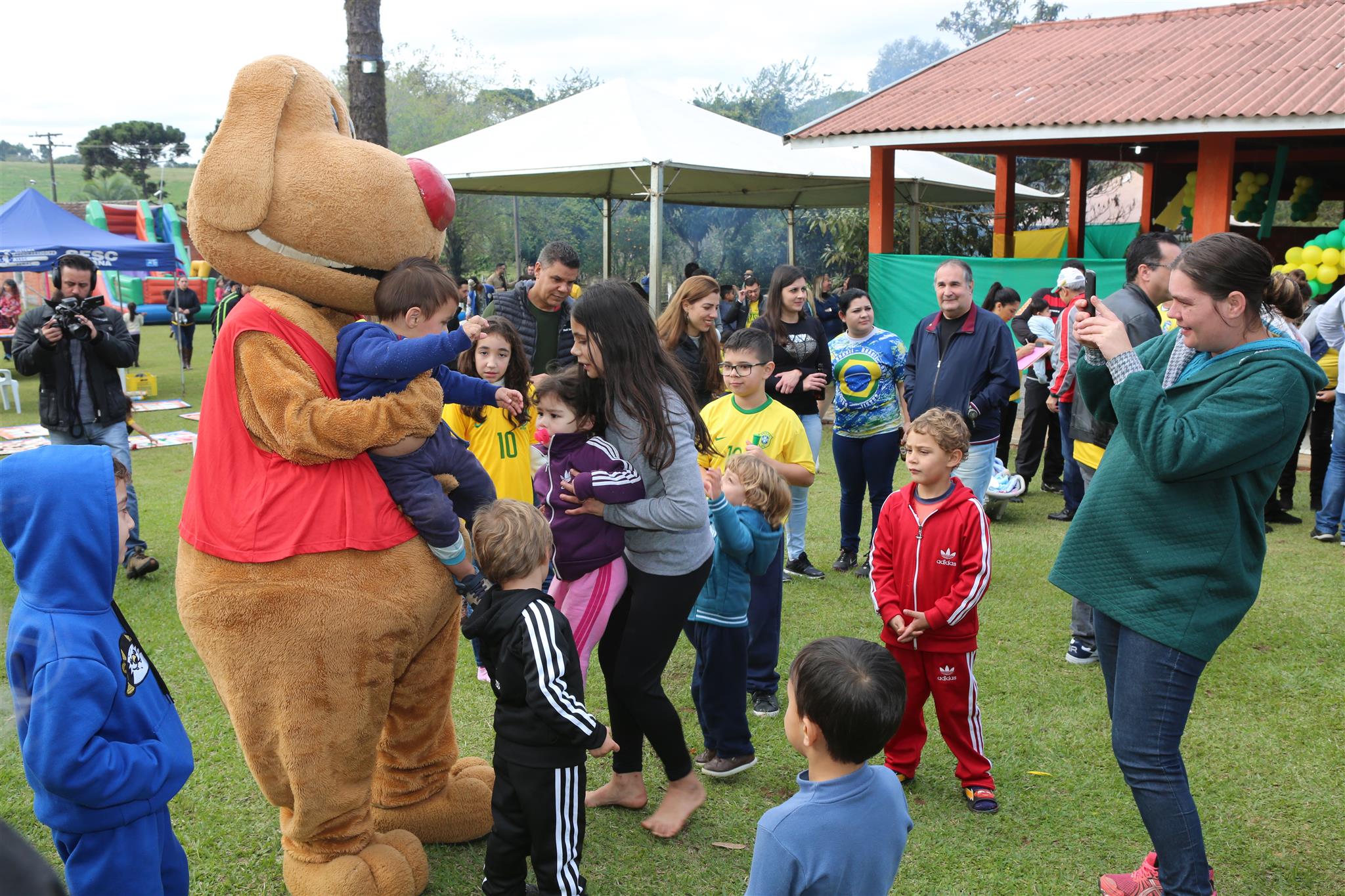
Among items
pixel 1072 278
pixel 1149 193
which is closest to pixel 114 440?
pixel 1072 278

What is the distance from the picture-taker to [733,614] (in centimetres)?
371

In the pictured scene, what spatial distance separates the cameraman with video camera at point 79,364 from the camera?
19.5ft

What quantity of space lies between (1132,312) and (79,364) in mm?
5896

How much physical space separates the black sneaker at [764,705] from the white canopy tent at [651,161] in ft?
22.2

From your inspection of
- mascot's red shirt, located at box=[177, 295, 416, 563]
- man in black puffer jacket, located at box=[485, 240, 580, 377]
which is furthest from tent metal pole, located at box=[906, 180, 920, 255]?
mascot's red shirt, located at box=[177, 295, 416, 563]

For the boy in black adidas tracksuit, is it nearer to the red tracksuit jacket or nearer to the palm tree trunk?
the red tracksuit jacket

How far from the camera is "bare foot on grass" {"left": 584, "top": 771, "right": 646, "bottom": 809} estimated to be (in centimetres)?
354

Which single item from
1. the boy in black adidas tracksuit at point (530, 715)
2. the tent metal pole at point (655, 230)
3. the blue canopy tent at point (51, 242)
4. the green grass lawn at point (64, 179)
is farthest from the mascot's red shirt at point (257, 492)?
the green grass lawn at point (64, 179)

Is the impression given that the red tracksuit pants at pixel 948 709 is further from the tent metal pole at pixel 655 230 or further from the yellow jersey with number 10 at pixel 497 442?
the tent metal pole at pixel 655 230

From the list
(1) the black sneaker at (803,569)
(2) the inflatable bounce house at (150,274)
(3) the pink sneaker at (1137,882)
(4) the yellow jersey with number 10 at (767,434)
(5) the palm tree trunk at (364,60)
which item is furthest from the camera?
(2) the inflatable bounce house at (150,274)

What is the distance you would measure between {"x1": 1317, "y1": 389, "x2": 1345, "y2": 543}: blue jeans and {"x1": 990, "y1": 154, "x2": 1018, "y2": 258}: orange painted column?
286 inches

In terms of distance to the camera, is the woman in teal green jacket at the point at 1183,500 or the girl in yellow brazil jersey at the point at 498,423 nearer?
the woman in teal green jacket at the point at 1183,500

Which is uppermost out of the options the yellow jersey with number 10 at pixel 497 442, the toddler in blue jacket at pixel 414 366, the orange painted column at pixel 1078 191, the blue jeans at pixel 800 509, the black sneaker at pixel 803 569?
the orange painted column at pixel 1078 191

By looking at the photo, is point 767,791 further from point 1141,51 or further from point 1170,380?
point 1141,51
